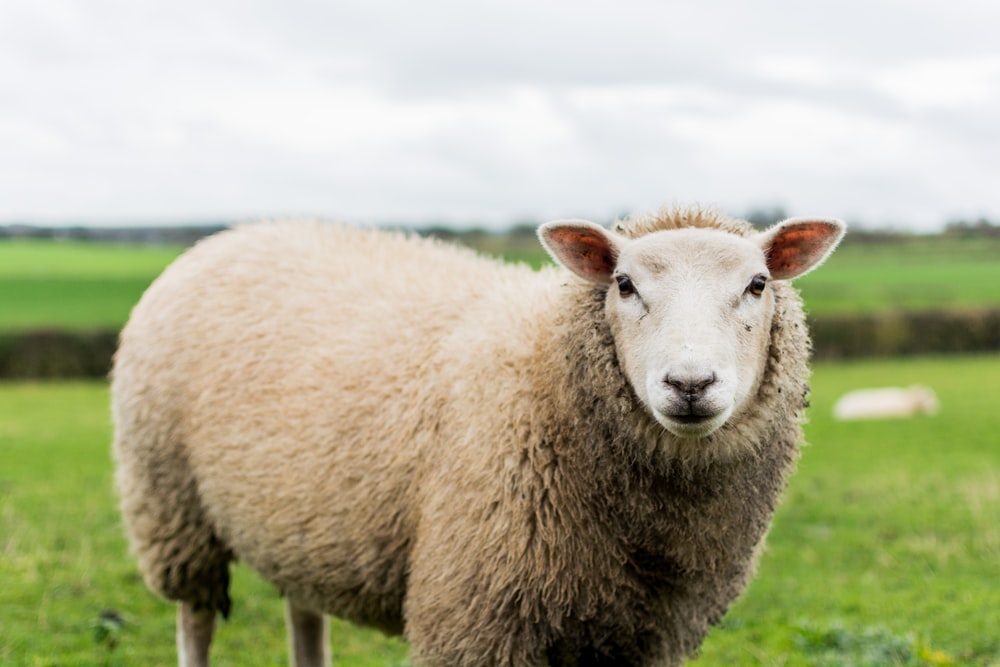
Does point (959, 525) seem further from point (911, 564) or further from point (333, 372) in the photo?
point (333, 372)

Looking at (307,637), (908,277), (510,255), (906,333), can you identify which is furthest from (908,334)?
(307,637)

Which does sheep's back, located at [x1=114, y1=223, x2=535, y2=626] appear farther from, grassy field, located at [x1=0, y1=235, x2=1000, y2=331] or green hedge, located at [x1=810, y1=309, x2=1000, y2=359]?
green hedge, located at [x1=810, y1=309, x2=1000, y2=359]

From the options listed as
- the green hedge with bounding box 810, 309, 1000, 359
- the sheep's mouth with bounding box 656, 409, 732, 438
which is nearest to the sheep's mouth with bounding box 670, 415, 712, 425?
the sheep's mouth with bounding box 656, 409, 732, 438

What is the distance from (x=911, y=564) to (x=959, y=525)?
184 cm

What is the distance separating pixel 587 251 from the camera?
406cm

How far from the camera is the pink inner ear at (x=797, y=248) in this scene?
402cm

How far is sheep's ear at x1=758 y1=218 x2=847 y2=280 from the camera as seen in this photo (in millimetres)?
3990

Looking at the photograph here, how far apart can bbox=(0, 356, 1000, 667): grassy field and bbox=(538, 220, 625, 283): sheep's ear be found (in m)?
2.79

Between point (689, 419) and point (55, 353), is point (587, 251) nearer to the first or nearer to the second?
point (689, 419)

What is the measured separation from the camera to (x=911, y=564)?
886 cm

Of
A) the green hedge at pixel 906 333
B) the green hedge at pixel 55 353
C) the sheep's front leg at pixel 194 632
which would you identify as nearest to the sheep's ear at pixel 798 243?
the sheep's front leg at pixel 194 632

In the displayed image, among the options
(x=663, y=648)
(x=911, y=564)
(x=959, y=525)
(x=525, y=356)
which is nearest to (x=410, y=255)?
(x=525, y=356)

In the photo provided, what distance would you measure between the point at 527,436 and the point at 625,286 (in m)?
0.73

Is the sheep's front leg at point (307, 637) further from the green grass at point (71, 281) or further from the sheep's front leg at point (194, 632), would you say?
the green grass at point (71, 281)
